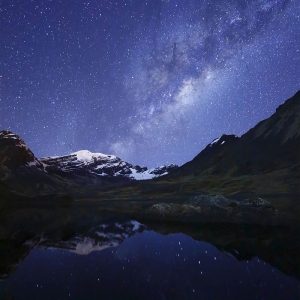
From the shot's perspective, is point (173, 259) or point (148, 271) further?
point (173, 259)

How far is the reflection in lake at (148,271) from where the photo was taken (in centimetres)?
2395

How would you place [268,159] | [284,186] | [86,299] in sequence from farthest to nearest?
1. [268,159]
2. [284,186]
3. [86,299]

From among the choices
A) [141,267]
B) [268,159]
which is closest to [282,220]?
[141,267]

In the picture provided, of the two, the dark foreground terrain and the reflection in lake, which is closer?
the reflection in lake

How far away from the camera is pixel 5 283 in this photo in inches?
1019

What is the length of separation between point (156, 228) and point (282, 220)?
869 inches

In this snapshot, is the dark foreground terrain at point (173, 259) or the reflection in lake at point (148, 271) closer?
the reflection in lake at point (148, 271)

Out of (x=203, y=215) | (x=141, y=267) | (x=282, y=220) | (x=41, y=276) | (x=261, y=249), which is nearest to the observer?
(x=41, y=276)

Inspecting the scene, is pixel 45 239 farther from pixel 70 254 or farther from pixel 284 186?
pixel 284 186

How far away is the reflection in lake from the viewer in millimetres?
23953

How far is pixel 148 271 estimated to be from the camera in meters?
31.4

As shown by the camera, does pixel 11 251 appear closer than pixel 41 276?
No

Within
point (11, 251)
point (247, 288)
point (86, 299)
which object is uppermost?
point (11, 251)

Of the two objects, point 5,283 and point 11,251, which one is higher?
point 11,251
